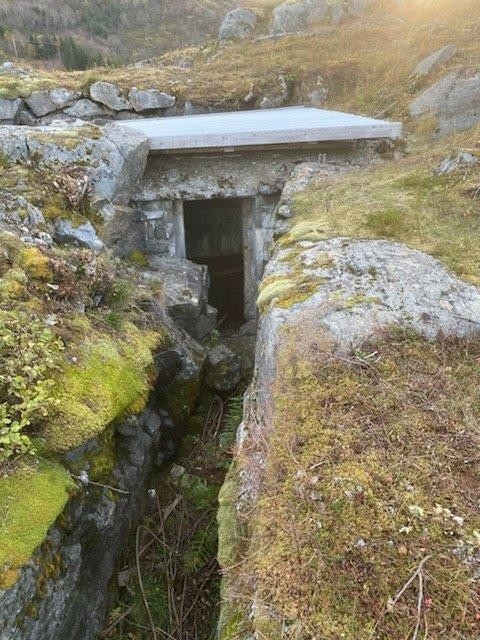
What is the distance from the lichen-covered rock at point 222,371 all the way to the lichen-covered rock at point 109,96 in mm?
8637

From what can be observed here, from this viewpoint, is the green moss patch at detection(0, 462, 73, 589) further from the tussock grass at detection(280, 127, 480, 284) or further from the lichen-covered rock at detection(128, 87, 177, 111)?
the lichen-covered rock at detection(128, 87, 177, 111)

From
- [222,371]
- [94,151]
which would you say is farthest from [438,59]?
[222,371]

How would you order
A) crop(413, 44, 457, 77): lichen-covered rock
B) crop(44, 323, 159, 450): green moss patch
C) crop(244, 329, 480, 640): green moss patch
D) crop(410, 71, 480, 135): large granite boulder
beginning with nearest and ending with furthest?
crop(244, 329, 480, 640): green moss patch < crop(44, 323, 159, 450): green moss patch < crop(410, 71, 480, 135): large granite boulder < crop(413, 44, 457, 77): lichen-covered rock

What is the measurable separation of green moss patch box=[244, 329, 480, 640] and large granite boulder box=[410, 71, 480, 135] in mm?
7674

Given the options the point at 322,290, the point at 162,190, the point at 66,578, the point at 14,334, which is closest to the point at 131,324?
the point at 14,334

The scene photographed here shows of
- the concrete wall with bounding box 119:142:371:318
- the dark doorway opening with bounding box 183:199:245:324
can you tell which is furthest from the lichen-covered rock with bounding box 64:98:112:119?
the concrete wall with bounding box 119:142:371:318

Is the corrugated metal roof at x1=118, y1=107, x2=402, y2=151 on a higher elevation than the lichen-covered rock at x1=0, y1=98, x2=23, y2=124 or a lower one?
lower

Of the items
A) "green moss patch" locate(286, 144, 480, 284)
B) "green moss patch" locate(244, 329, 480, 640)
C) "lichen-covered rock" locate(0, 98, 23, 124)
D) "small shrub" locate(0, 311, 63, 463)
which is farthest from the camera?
"lichen-covered rock" locate(0, 98, 23, 124)

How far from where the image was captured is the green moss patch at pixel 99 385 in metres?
3.33

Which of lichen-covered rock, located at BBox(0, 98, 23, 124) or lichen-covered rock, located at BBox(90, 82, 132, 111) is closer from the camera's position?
lichen-covered rock, located at BBox(0, 98, 23, 124)

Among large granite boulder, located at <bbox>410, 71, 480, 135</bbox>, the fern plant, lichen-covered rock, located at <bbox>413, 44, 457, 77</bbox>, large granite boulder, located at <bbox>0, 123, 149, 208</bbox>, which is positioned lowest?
the fern plant

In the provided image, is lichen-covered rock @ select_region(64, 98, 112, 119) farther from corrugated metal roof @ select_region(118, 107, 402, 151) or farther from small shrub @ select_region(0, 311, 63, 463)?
small shrub @ select_region(0, 311, 63, 463)

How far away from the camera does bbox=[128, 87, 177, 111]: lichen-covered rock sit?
490 inches

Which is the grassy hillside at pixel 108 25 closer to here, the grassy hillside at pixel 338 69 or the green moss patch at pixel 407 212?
the grassy hillside at pixel 338 69
